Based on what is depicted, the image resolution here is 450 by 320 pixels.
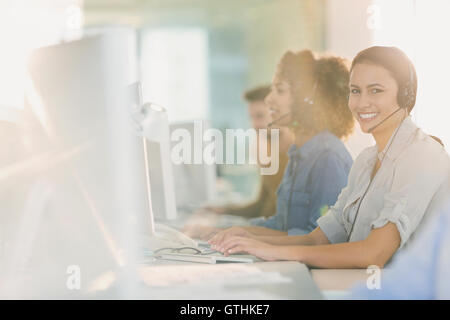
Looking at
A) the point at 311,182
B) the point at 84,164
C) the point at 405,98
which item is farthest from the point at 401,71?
the point at 84,164

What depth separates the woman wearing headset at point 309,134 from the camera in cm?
150

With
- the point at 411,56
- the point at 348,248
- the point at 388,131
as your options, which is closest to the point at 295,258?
the point at 348,248

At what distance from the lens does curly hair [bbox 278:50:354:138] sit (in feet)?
4.85

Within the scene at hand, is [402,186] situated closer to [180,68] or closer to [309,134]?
A: [309,134]

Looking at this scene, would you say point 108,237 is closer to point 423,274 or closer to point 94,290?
point 94,290

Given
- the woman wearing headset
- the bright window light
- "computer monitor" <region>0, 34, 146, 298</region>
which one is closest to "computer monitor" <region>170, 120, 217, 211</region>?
the woman wearing headset

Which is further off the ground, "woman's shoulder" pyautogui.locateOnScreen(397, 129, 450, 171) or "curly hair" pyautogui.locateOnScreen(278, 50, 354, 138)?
"curly hair" pyautogui.locateOnScreen(278, 50, 354, 138)

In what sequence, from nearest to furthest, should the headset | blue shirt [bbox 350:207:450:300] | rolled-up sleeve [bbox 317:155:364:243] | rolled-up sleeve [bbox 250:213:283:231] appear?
blue shirt [bbox 350:207:450:300], the headset, rolled-up sleeve [bbox 317:155:364:243], rolled-up sleeve [bbox 250:213:283:231]

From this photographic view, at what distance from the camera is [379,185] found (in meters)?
1.18

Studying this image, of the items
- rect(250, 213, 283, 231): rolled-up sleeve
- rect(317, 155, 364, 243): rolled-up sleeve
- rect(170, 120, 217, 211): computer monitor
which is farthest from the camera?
rect(170, 120, 217, 211): computer monitor

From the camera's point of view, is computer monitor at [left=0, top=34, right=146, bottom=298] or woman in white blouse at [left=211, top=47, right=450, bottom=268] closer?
computer monitor at [left=0, top=34, right=146, bottom=298]

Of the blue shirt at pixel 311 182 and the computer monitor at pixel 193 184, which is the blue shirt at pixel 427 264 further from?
the computer monitor at pixel 193 184

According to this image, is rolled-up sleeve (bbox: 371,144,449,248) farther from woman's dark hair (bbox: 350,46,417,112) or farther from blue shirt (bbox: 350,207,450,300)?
woman's dark hair (bbox: 350,46,417,112)

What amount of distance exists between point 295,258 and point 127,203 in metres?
0.48
